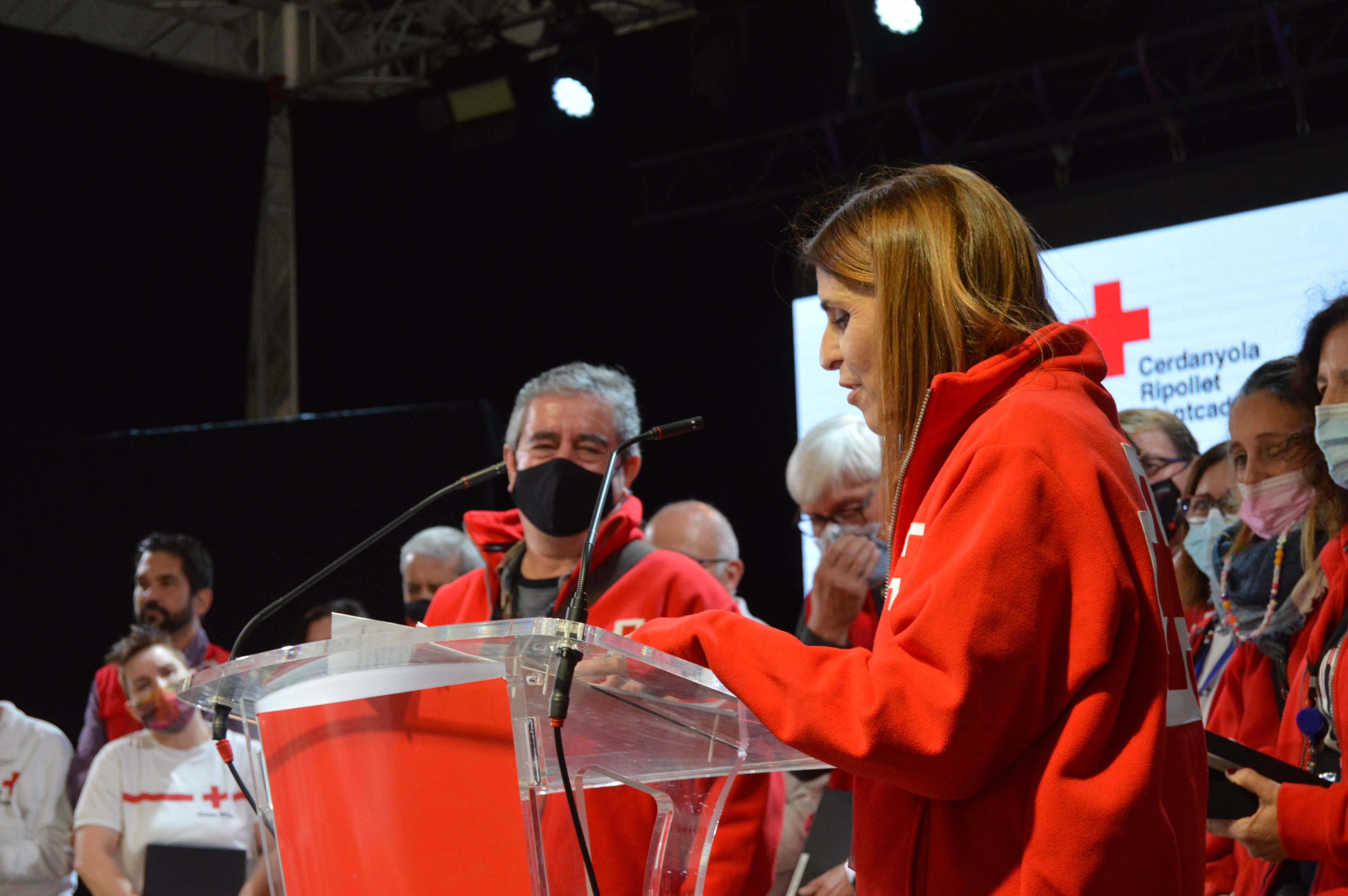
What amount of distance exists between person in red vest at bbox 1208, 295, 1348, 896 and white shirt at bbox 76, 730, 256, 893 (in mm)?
2910

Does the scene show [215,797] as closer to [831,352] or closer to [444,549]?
[444,549]

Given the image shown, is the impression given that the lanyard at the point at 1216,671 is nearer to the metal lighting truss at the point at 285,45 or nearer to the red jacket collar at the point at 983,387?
the red jacket collar at the point at 983,387

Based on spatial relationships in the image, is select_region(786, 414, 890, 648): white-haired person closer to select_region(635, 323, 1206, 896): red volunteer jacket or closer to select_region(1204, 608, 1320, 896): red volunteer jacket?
select_region(1204, 608, 1320, 896): red volunteer jacket

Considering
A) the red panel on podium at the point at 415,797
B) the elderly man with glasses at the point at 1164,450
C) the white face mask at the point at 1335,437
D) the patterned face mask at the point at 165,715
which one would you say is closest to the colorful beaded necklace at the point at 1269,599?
the white face mask at the point at 1335,437

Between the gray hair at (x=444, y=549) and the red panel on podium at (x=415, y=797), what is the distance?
369 centimetres

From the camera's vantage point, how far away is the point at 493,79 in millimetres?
7016

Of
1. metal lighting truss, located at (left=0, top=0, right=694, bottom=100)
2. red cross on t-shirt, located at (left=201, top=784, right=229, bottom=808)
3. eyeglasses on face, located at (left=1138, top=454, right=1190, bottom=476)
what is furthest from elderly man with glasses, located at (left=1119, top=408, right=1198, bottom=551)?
metal lighting truss, located at (left=0, top=0, right=694, bottom=100)

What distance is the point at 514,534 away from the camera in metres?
2.73

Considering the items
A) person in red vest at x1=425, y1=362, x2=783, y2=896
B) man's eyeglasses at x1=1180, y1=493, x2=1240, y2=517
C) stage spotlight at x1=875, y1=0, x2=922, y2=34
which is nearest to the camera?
person in red vest at x1=425, y1=362, x2=783, y2=896

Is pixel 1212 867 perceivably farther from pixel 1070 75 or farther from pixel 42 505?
pixel 42 505

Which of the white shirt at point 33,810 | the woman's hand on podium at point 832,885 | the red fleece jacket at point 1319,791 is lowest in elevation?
the white shirt at point 33,810

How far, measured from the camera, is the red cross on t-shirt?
3.98 metres

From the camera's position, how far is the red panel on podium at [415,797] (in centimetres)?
118

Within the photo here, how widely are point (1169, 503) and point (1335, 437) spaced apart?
1103mm
